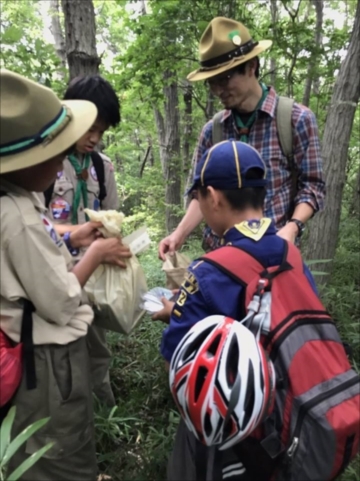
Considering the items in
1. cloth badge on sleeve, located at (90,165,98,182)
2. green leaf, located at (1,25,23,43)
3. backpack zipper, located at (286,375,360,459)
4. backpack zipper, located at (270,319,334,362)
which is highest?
green leaf, located at (1,25,23,43)

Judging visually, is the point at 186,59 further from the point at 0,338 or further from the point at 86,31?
the point at 0,338

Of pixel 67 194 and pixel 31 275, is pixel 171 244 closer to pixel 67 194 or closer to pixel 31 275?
pixel 67 194

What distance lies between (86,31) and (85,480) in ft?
9.97

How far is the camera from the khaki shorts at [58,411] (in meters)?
1.63

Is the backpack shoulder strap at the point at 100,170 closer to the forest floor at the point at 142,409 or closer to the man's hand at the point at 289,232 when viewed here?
the man's hand at the point at 289,232

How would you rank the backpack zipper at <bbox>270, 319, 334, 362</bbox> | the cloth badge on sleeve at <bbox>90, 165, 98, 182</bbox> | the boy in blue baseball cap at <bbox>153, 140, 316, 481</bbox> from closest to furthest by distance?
the backpack zipper at <bbox>270, 319, 334, 362</bbox> < the boy in blue baseball cap at <bbox>153, 140, 316, 481</bbox> < the cloth badge on sleeve at <bbox>90, 165, 98, 182</bbox>

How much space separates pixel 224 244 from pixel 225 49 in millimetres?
1334

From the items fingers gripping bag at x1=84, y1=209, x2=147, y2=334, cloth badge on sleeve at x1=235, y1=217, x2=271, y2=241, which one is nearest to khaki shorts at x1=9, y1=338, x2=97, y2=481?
fingers gripping bag at x1=84, y1=209, x2=147, y2=334

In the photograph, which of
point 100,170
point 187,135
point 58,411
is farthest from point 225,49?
point 187,135

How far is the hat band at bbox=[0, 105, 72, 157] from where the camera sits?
1527 mm

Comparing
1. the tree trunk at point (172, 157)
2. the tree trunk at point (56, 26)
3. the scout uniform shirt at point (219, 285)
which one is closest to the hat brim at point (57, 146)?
the scout uniform shirt at point (219, 285)

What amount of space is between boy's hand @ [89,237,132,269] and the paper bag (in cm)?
29

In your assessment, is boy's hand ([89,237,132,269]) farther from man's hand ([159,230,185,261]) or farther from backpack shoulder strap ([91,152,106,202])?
backpack shoulder strap ([91,152,106,202])

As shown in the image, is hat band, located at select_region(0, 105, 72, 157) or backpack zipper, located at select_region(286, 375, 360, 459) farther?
hat band, located at select_region(0, 105, 72, 157)
